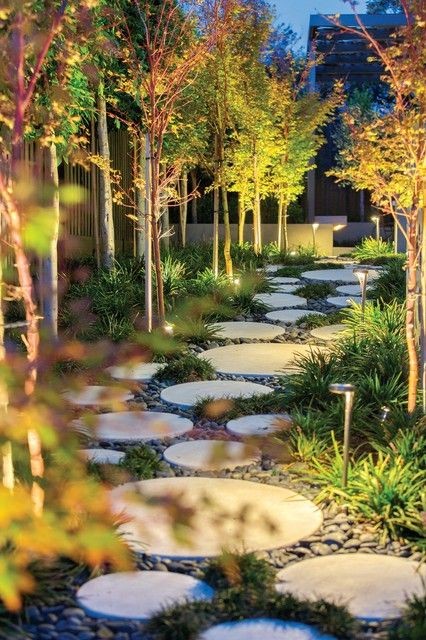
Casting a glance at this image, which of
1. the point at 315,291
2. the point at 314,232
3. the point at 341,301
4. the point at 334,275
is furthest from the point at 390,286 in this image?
the point at 314,232

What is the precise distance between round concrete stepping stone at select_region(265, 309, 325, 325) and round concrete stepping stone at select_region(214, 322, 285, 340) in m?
0.21

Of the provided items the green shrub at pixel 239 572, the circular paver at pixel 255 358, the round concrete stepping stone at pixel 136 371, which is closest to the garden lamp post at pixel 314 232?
the circular paver at pixel 255 358

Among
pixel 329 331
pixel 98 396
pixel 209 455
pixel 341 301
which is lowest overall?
pixel 209 455

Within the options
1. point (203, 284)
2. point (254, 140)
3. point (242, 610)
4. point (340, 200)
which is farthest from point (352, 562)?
point (340, 200)

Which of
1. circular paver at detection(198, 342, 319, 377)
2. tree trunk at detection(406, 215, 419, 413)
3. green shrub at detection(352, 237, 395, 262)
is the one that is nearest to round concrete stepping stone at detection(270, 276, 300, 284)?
green shrub at detection(352, 237, 395, 262)

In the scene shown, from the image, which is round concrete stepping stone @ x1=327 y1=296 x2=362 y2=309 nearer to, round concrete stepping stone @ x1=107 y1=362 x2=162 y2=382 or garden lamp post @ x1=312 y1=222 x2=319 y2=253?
round concrete stepping stone @ x1=107 y1=362 x2=162 y2=382

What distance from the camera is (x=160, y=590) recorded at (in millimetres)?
3428

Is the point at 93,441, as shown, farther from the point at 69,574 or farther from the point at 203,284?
the point at 203,284

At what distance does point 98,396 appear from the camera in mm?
6582

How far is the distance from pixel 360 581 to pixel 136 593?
863 millimetres

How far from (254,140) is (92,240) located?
399 cm

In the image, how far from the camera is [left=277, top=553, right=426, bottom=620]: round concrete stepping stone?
331cm

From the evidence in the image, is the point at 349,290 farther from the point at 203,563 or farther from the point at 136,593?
the point at 136,593

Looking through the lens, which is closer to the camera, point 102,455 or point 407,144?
point 102,455
